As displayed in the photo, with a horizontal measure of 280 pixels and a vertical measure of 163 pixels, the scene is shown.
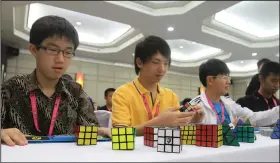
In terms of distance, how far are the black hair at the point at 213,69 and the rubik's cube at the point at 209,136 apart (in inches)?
54.1

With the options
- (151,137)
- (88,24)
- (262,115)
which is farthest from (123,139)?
(88,24)

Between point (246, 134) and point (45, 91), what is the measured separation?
779 mm

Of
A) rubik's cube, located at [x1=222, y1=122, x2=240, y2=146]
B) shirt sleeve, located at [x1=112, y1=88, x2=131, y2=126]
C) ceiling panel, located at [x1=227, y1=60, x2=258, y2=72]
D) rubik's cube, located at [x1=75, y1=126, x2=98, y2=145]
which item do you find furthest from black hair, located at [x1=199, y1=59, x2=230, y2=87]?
ceiling panel, located at [x1=227, y1=60, x2=258, y2=72]

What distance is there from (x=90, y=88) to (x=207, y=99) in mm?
7076

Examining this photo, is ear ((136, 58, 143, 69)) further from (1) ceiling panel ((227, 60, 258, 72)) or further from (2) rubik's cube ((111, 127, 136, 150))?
(1) ceiling panel ((227, 60, 258, 72))

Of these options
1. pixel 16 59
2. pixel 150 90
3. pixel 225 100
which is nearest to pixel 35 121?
pixel 150 90

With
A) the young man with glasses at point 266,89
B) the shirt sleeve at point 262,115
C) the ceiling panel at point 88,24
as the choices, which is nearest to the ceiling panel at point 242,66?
the ceiling panel at point 88,24

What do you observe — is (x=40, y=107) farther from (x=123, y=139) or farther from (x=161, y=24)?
(x=161, y=24)

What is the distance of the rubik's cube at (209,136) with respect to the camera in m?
0.52

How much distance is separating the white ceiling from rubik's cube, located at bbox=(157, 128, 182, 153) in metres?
4.12

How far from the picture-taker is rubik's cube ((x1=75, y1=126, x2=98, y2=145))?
56 cm

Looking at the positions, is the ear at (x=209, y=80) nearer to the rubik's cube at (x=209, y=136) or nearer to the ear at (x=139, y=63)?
the ear at (x=139, y=63)

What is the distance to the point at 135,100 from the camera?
4.45 ft

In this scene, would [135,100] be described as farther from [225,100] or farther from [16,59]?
[16,59]
